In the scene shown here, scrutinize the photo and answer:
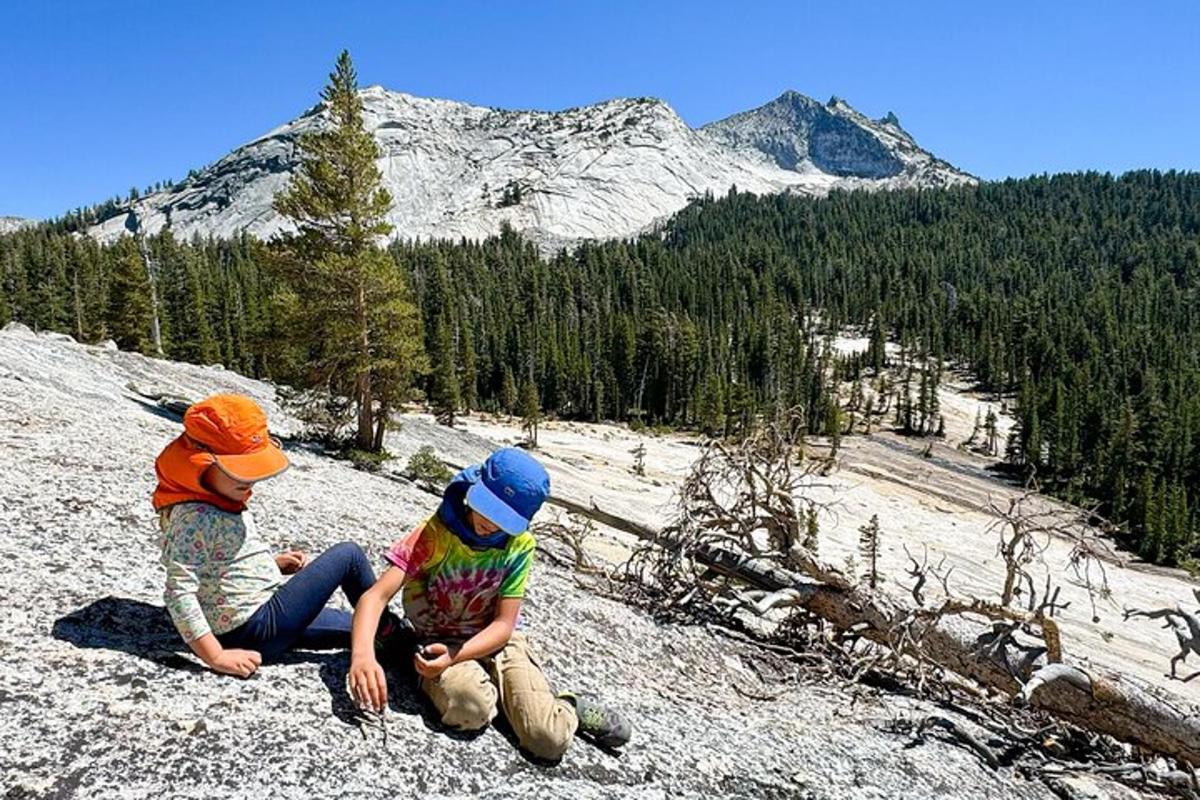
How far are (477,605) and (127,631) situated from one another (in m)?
2.27

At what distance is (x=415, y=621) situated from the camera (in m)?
4.65

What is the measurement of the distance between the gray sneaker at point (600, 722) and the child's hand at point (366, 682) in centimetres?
127

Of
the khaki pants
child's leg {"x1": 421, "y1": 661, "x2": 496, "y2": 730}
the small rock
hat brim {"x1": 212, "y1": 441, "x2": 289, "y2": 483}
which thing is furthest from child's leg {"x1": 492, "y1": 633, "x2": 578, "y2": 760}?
hat brim {"x1": 212, "y1": 441, "x2": 289, "y2": 483}

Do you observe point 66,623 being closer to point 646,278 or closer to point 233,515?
point 233,515

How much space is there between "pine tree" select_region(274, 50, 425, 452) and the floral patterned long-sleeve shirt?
17.2 meters

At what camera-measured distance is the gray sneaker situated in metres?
4.81

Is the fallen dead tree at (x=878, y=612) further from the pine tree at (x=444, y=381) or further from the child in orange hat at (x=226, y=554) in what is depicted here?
the pine tree at (x=444, y=381)

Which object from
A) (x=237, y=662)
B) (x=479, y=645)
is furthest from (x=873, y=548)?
(x=237, y=662)

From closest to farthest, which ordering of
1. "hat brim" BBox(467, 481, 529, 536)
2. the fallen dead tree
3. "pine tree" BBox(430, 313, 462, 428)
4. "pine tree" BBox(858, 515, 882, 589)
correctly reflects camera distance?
"hat brim" BBox(467, 481, 529, 536) < the fallen dead tree < "pine tree" BBox(858, 515, 882, 589) < "pine tree" BBox(430, 313, 462, 428)

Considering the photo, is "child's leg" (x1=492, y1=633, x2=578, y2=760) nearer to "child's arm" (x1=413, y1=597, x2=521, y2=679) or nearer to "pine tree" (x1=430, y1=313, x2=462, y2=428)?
"child's arm" (x1=413, y1=597, x2=521, y2=679)

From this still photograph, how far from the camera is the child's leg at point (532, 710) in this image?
445 centimetres

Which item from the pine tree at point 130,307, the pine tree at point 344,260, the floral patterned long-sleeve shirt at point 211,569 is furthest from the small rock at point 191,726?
the pine tree at point 130,307

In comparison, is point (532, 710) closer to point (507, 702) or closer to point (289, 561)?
point (507, 702)

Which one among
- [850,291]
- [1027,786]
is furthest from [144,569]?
[850,291]
